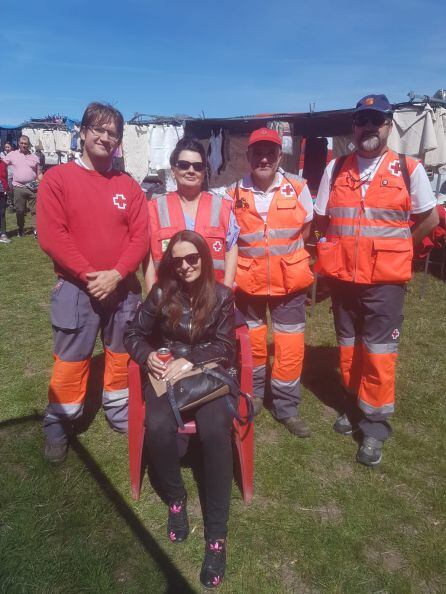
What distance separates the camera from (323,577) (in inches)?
86.5

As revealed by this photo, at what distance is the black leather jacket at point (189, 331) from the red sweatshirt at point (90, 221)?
0.99 ft

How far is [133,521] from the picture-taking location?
2516 millimetres

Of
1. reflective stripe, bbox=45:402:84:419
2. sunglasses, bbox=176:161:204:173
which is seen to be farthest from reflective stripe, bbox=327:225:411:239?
reflective stripe, bbox=45:402:84:419

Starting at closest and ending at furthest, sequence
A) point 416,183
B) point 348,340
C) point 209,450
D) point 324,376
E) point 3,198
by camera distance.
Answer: point 209,450
point 416,183
point 348,340
point 324,376
point 3,198

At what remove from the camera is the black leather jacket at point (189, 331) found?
8.53 ft

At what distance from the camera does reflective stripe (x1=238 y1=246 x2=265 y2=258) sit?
10.1 feet

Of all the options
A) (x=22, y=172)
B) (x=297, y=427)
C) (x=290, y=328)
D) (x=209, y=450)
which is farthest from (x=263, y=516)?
(x=22, y=172)

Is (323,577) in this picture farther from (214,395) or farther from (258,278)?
(258,278)

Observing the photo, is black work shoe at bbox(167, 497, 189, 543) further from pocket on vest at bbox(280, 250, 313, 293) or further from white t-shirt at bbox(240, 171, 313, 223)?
white t-shirt at bbox(240, 171, 313, 223)

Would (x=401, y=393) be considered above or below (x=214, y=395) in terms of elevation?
below

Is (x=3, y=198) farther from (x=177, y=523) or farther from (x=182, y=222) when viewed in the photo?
(x=177, y=523)

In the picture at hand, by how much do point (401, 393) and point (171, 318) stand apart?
2474mm

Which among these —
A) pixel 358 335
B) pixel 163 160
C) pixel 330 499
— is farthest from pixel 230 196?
pixel 163 160

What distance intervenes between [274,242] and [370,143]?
876mm
